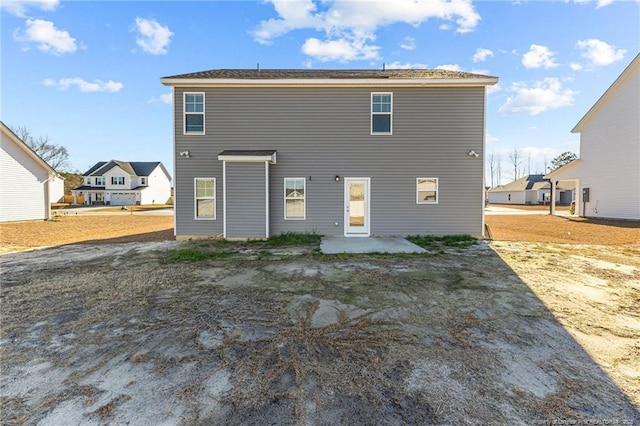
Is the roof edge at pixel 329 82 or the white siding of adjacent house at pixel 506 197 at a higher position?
the roof edge at pixel 329 82

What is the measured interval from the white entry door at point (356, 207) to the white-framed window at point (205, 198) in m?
4.83

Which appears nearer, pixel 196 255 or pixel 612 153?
pixel 196 255

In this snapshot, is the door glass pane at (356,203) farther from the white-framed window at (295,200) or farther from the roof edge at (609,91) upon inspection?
the roof edge at (609,91)

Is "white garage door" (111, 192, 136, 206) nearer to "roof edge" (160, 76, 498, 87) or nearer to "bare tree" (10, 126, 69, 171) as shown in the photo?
"bare tree" (10, 126, 69, 171)

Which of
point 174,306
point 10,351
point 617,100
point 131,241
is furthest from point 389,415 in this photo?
point 617,100

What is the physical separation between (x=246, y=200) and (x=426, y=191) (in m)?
6.46

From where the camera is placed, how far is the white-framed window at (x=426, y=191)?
10.5m

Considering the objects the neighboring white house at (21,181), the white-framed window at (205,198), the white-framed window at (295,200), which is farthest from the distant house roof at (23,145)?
the white-framed window at (295,200)

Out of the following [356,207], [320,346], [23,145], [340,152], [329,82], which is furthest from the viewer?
[23,145]

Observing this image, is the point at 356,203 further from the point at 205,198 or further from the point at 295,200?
the point at 205,198

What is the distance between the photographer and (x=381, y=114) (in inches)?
412

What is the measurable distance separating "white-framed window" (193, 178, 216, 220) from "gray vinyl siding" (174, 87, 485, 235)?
0.24 metres

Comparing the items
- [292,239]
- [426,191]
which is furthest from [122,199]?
[426,191]

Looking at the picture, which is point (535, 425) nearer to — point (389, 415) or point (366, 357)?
point (389, 415)
